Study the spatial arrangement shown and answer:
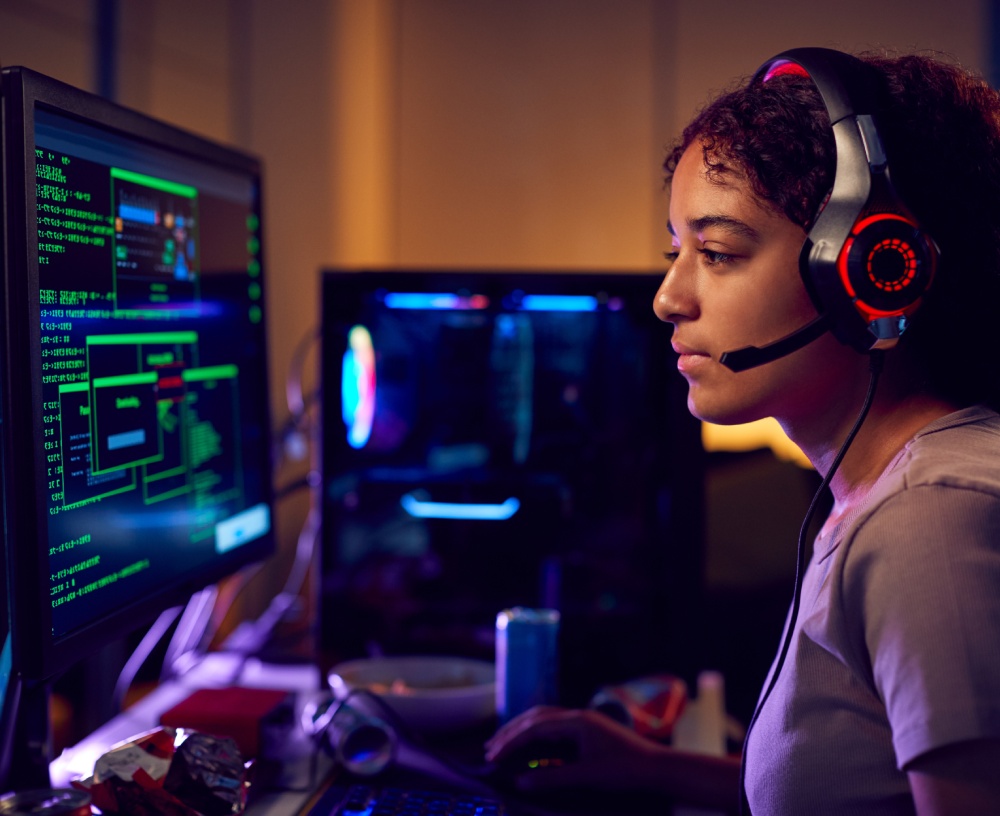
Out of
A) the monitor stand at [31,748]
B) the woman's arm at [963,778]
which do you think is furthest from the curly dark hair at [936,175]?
the monitor stand at [31,748]

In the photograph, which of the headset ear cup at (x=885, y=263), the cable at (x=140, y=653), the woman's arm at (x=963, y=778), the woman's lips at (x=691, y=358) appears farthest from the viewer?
the cable at (x=140, y=653)

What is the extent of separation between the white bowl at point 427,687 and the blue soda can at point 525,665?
0.08 feet

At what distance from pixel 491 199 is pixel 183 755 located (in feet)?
6.48

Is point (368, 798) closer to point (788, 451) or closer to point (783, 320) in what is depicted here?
point (783, 320)

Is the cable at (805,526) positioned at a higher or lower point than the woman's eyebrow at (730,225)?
lower

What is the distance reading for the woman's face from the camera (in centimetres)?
75

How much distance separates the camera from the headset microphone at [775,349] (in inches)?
28.2

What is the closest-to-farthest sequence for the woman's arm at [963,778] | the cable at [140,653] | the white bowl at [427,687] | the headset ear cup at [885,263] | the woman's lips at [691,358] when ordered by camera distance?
the woman's arm at [963,778] → the headset ear cup at [885,263] → the woman's lips at [691,358] → the white bowl at [427,687] → the cable at [140,653]

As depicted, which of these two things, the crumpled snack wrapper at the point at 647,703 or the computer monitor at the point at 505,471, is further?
the computer monitor at the point at 505,471

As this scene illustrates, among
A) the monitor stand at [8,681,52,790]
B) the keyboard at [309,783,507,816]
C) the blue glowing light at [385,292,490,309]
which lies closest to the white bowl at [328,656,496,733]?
the keyboard at [309,783,507,816]

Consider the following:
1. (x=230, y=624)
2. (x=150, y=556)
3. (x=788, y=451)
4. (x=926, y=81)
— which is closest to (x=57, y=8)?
(x=150, y=556)

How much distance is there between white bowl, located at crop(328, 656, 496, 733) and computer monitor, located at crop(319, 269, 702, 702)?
0.39 feet

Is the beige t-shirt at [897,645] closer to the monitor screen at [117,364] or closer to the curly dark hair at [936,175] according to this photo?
the curly dark hair at [936,175]

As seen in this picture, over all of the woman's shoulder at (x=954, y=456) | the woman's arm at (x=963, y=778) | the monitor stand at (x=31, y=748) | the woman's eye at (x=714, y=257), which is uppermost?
the woman's eye at (x=714, y=257)
